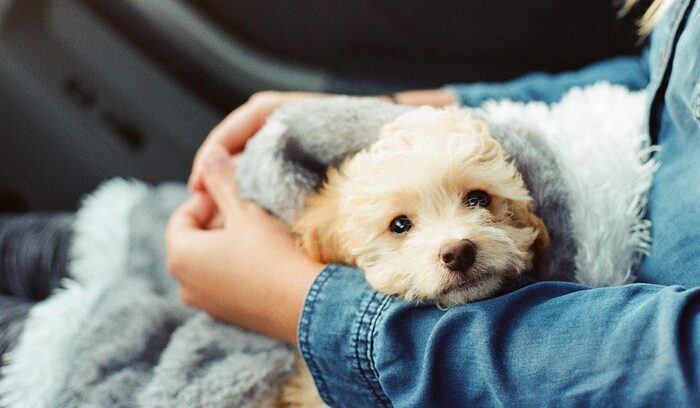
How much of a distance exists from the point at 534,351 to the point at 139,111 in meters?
1.69

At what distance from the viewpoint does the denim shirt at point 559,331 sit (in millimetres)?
768

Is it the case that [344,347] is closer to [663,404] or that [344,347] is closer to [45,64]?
[663,404]

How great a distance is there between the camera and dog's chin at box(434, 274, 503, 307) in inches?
38.5

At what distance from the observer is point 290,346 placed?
3.94 ft

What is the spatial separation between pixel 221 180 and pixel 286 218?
0.22 metres

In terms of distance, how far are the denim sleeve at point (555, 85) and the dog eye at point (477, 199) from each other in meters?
0.62

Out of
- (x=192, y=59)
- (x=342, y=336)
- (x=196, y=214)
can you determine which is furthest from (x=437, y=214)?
(x=192, y=59)

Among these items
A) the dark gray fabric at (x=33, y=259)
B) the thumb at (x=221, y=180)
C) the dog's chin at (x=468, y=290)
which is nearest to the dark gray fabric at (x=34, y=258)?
the dark gray fabric at (x=33, y=259)

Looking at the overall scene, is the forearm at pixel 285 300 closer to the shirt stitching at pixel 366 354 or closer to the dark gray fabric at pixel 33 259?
the shirt stitching at pixel 366 354

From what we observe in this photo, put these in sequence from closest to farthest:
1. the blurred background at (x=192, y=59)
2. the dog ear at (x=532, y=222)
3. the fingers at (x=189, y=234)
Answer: the dog ear at (x=532, y=222) < the fingers at (x=189, y=234) < the blurred background at (x=192, y=59)

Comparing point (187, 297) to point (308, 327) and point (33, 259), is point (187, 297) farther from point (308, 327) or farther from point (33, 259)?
point (33, 259)

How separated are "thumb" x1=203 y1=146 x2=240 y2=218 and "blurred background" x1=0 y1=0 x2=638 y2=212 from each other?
0.76 m

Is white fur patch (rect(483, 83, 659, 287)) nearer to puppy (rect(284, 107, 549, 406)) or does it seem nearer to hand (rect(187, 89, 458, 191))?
puppy (rect(284, 107, 549, 406))

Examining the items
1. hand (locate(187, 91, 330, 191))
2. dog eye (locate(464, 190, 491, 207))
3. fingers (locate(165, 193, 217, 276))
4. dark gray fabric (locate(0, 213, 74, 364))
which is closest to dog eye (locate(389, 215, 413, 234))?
dog eye (locate(464, 190, 491, 207))
